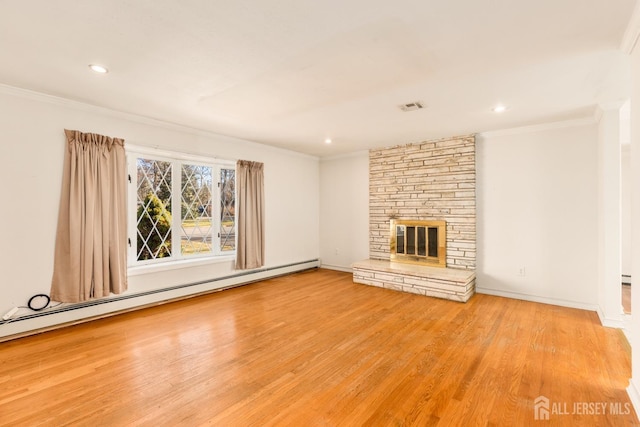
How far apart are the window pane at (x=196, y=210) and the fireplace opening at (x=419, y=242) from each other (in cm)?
320

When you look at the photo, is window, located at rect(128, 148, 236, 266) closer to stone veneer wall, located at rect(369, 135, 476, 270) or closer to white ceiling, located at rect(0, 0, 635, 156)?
white ceiling, located at rect(0, 0, 635, 156)

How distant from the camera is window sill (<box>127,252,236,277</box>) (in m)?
3.82

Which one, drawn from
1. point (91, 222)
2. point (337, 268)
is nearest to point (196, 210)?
point (91, 222)

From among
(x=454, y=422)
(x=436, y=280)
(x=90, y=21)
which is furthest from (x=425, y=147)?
(x=90, y=21)

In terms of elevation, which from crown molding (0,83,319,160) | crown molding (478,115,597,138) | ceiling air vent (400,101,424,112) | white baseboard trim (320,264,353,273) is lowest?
white baseboard trim (320,264,353,273)

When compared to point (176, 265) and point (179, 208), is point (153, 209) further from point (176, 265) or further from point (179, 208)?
point (176, 265)

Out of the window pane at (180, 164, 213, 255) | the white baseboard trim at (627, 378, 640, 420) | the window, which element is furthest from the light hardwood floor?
the window pane at (180, 164, 213, 255)

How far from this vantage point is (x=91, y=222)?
3324 mm

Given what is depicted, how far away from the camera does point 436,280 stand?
4.31m

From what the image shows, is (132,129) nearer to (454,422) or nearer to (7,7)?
(7,7)

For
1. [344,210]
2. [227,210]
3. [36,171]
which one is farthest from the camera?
[344,210]

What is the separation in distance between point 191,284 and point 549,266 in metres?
5.05

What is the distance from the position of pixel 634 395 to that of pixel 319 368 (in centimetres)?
211

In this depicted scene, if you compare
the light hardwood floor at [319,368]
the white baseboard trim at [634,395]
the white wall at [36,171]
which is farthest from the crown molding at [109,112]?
the white baseboard trim at [634,395]
